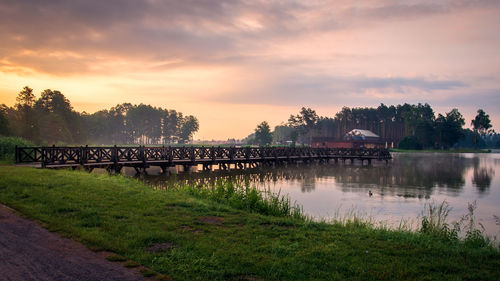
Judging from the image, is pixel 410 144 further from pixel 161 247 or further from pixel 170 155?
pixel 161 247

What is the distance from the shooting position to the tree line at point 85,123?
233ft

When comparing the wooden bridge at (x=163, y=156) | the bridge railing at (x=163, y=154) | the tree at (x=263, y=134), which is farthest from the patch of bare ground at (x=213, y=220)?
the tree at (x=263, y=134)

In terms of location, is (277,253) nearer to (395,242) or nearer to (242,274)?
(242,274)

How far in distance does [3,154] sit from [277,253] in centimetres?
3016

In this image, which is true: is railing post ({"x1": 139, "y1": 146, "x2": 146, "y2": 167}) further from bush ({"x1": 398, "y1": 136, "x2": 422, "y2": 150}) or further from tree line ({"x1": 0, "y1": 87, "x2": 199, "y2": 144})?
bush ({"x1": 398, "y1": 136, "x2": 422, "y2": 150})

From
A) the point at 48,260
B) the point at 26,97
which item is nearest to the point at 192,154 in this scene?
the point at 48,260

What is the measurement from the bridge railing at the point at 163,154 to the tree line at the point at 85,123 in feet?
133

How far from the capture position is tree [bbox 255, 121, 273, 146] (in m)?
125

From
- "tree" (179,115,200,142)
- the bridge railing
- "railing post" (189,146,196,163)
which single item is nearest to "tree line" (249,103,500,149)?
"tree" (179,115,200,142)

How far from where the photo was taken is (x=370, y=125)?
141 m

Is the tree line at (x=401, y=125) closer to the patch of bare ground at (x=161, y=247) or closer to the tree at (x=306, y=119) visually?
the tree at (x=306, y=119)

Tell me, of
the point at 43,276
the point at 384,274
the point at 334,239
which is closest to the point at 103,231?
the point at 43,276

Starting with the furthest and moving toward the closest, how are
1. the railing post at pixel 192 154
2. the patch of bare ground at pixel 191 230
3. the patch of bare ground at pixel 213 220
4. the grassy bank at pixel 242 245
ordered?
the railing post at pixel 192 154
the patch of bare ground at pixel 213 220
the patch of bare ground at pixel 191 230
the grassy bank at pixel 242 245

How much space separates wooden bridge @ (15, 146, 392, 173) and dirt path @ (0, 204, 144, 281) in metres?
17.8
